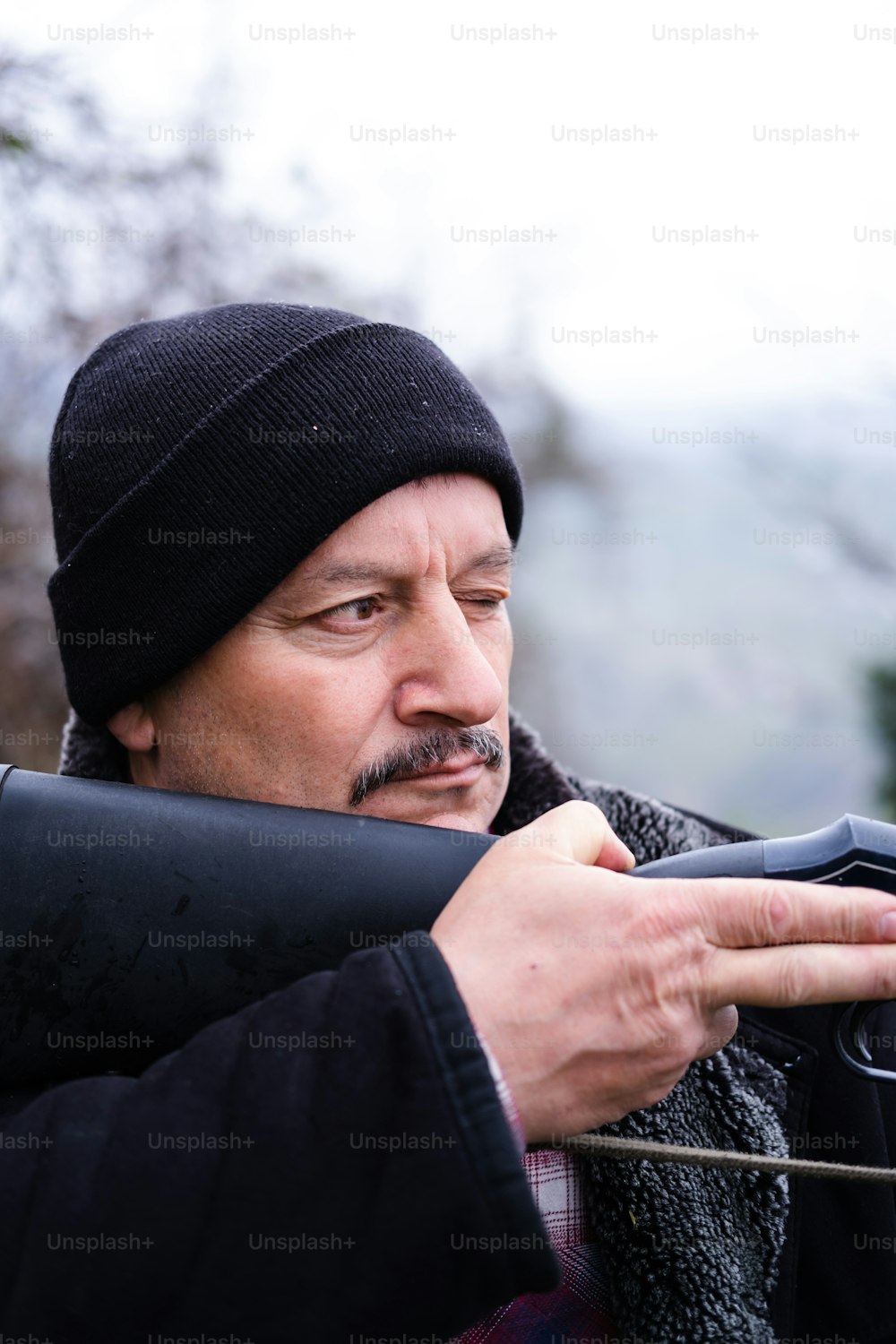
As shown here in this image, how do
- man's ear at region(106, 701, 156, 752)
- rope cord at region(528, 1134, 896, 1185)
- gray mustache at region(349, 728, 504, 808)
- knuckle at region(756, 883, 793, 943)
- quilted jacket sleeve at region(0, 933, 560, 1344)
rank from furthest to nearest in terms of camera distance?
man's ear at region(106, 701, 156, 752) < gray mustache at region(349, 728, 504, 808) < rope cord at region(528, 1134, 896, 1185) < knuckle at region(756, 883, 793, 943) < quilted jacket sleeve at region(0, 933, 560, 1344)

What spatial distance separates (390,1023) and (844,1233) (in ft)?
3.55

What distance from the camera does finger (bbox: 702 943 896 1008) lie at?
4.18 feet

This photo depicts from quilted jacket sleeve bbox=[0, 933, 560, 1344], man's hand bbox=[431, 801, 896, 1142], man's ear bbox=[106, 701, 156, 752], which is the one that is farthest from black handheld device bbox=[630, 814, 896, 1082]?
man's ear bbox=[106, 701, 156, 752]

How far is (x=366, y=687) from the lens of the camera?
6.31 feet

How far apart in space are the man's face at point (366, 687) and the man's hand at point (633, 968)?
600 mm

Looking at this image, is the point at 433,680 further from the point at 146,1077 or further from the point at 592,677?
the point at 592,677

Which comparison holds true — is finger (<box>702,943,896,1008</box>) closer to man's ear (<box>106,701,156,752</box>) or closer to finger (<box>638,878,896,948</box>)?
finger (<box>638,878,896,948</box>)

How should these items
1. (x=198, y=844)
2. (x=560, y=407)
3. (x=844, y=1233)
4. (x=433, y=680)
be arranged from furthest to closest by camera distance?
1. (x=560, y=407)
2. (x=433, y=680)
3. (x=844, y=1233)
4. (x=198, y=844)

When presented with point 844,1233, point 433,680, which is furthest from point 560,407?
point 844,1233

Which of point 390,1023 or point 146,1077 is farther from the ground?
point 390,1023

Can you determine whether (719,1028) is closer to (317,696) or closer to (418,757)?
(418,757)

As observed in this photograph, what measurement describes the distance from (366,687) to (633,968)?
81 centimetres

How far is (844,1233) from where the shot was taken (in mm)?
1805

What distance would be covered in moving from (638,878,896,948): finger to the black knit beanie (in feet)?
3.26
